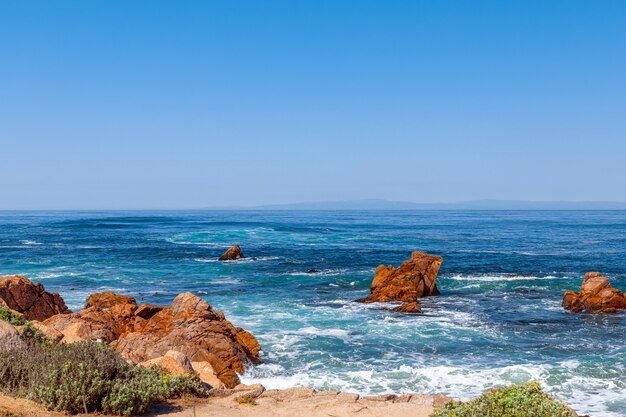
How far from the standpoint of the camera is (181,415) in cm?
1103

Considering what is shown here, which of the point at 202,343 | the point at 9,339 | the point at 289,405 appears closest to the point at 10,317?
the point at 9,339

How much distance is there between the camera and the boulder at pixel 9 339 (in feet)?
40.2

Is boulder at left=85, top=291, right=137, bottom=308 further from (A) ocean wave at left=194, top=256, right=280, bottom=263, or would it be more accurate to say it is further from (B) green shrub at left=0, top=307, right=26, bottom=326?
(A) ocean wave at left=194, top=256, right=280, bottom=263

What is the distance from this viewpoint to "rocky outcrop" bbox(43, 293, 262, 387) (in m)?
19.5

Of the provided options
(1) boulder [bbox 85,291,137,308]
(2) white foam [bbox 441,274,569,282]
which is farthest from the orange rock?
(1) boulder [bbox 85,291,137,308]

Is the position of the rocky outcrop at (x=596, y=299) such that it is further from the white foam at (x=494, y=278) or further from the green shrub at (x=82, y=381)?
the green shrub at (x=82, y=381)

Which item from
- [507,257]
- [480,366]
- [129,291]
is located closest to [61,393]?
[480,366]

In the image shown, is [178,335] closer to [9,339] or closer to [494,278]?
[9,339]

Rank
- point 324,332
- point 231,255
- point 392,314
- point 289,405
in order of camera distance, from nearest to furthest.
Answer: point 289,405 → point 324,332 → point 392,314 → point 231,255

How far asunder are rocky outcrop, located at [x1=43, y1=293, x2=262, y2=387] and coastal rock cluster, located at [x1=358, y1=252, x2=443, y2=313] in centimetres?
1420

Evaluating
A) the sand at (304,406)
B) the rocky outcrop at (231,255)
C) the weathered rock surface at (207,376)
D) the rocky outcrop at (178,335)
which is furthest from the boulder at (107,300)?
the rocky outcrop at (231,255)

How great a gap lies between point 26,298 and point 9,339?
16.3m

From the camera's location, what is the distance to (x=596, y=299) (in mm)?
31609

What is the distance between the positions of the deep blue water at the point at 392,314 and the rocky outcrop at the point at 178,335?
1.06m
